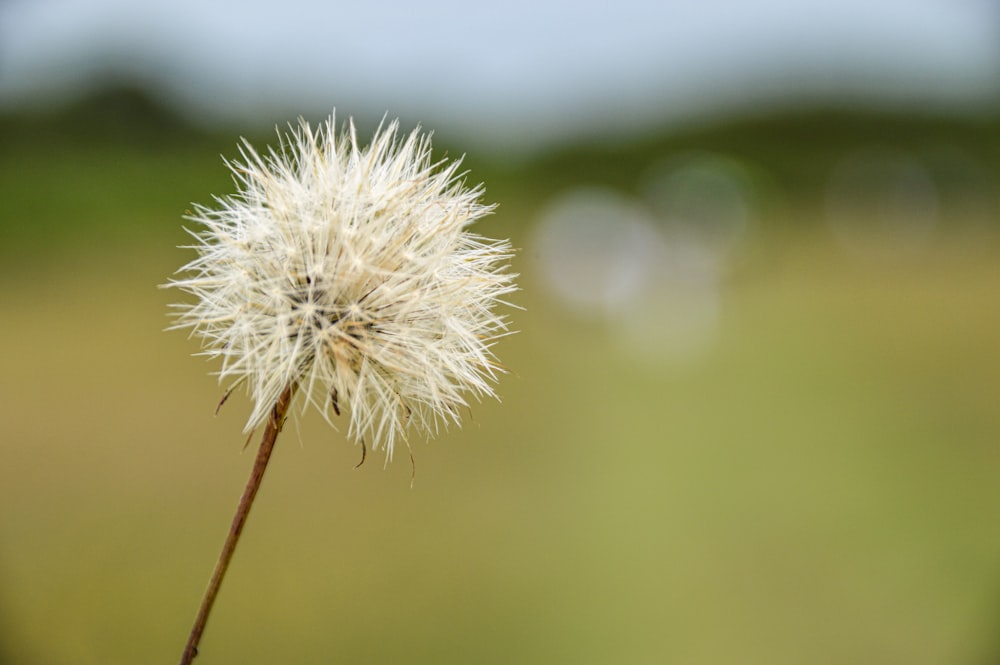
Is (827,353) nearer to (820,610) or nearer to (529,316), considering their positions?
(529,316)

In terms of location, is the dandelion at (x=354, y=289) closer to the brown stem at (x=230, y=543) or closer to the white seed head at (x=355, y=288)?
the white seed head at (x=355, y=288)

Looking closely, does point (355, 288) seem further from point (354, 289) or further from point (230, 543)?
point (230, 543)

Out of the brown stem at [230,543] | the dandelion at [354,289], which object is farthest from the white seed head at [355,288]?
the brown stem at [230,543]

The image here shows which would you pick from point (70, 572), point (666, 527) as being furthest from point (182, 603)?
point (666, 527)

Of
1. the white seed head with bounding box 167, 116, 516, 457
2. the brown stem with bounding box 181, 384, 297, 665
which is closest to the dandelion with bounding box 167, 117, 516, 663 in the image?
the white seed head with bounding box 167, 116, 516, 457

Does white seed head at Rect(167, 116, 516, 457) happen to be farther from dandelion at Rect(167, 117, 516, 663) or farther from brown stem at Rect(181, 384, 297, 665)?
brown stem at Rect(181, 384, 297, 665)

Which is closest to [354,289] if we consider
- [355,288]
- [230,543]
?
[355,288]

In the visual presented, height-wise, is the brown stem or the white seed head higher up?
the white seed head

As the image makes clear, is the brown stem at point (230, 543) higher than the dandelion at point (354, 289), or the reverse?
the dandelion at point (354, 289)
